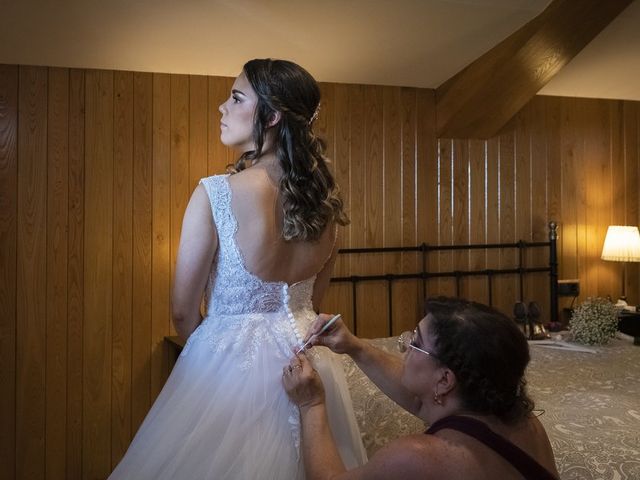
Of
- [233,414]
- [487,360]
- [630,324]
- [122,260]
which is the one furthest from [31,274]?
[630,324]

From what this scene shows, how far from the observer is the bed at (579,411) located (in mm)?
1526

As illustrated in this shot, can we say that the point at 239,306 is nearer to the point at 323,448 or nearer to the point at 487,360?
the point at 323,448

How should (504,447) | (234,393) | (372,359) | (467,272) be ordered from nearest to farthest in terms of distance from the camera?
(504,447) < (234,393) < (372,359) < (467,272)

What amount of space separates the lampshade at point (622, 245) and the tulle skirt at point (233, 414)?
2.95 meters

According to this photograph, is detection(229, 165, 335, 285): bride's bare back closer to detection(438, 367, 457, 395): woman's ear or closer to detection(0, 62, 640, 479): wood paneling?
detection(438, 367, 457, 395): woman's ear

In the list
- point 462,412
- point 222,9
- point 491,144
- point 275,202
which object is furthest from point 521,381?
point 491,144

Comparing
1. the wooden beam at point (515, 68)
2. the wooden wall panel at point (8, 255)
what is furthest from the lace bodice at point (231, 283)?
the wooden beam at point (515, 68)

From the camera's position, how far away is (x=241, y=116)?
1385 millimetres

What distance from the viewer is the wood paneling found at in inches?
116

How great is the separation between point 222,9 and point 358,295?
1.64 metres

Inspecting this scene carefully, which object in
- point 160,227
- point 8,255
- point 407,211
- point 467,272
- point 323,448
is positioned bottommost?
point 323,448

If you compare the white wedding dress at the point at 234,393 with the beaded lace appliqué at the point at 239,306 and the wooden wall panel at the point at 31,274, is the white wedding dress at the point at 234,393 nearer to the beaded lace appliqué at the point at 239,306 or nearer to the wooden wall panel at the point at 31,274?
the beaded lace appliqué at the point at 239,306

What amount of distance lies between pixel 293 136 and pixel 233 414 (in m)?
0.59

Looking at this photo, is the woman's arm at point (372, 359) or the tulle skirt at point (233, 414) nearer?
the tulle skirt at point (233, 414)
